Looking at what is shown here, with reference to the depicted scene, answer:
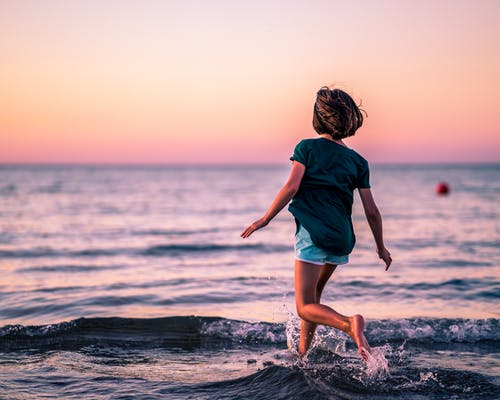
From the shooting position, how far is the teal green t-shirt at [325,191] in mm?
4273

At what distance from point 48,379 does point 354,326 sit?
103 inches

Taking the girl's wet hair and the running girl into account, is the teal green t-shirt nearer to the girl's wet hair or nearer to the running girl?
the running girl

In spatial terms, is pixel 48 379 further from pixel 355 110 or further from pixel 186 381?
pixel 355 110

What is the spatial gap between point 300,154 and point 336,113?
0.41 metres

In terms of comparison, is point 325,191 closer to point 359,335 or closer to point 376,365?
point 359,335

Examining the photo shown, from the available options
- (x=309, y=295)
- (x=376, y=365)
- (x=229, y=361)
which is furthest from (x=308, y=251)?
(x=229, y=361)

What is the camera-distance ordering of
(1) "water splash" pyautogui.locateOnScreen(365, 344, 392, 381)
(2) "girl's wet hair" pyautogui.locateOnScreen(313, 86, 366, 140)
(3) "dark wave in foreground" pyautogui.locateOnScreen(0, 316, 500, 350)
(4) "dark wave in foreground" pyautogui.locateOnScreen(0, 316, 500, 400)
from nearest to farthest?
(1) "water splash" pyautogui.locateOnScreen(365, 344, 392, 381) → (2) "girl's wet hair" pyautogui.locateOnScreen(313, 86, 366, 140) → (4) "dark wave in foreground" pyautogui.locateOnScreen(0, 316, 500, 400) → (3) "dark wave in foreground" pyautogui.locateOnScreen(0, 316, 500, 350)

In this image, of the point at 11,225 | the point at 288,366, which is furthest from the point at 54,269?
the point at 11,225

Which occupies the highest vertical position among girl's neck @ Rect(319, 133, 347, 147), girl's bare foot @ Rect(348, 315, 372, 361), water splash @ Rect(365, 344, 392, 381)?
girl's neck @ Rect(319, 133, 347, 147)

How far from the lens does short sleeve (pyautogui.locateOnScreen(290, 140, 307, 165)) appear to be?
168 inches

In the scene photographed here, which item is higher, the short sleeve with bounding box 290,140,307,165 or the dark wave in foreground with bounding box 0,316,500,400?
the short sleeve with bounding box 290,140,307,165

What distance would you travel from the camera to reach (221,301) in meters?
8.16

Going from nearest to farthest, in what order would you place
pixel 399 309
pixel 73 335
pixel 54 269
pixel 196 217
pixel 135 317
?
pixel 73 335, pixel 135 317, pixel 399 309, pixel 54 269, pixel 196 217

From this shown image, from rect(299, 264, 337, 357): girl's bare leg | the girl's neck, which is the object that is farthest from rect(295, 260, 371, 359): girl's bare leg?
the girl's neck
